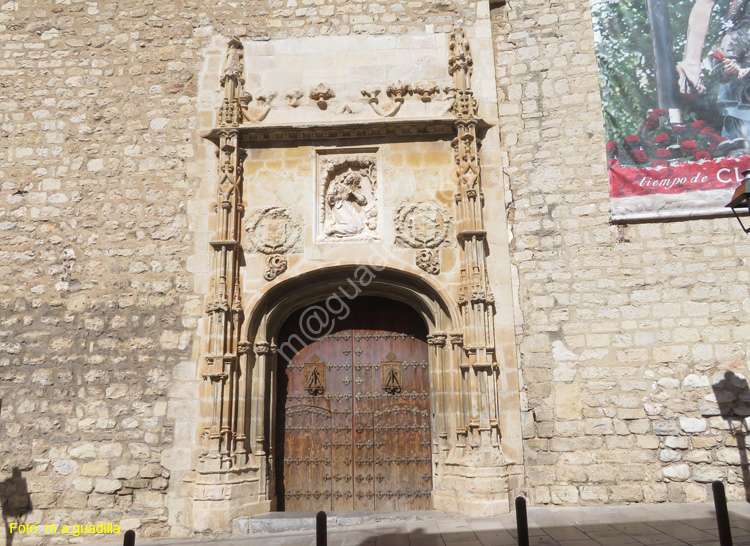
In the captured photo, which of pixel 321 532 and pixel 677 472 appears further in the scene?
pixel 677 472

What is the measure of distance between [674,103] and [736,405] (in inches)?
134

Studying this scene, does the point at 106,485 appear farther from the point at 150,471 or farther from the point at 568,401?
the point at 568,401

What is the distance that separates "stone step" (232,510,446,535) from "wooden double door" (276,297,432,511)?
0.50 m

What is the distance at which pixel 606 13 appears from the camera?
6.79m

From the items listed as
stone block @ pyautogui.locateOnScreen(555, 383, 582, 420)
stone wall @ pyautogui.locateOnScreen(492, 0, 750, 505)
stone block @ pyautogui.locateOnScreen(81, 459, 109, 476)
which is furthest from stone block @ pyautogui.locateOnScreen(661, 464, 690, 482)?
stone block @ pyautogui.locateOnScreen(81, 459, 109, 476)

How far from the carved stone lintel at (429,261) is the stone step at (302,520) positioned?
253 centimetres

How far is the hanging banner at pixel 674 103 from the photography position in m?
6.29

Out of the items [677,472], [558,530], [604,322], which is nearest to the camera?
[558,530]

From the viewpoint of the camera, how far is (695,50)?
6.55 meters

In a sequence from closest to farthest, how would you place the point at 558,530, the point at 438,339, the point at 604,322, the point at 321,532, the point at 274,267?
the point at 321,532
the point at 558,530
the point at 604,322
the point at 438,339
the point at 274,267

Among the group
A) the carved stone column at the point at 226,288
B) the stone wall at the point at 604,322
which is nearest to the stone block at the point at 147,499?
the carved stone column at the point at 226,288

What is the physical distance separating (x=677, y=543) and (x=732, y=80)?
507 cm

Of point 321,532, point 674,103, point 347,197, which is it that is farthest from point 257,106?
point 321,532

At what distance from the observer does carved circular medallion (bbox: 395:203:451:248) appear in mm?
6387
